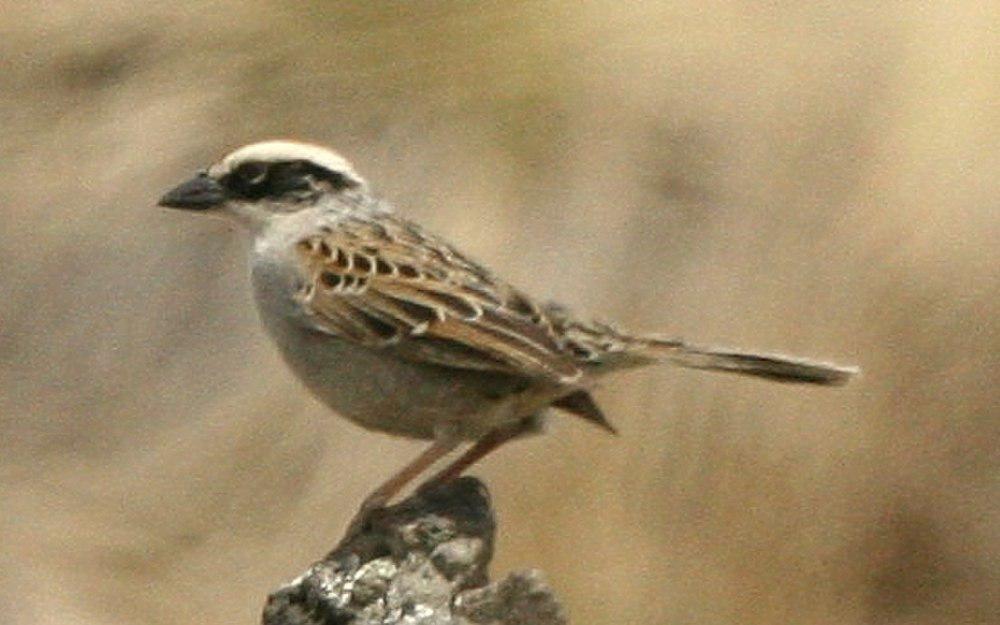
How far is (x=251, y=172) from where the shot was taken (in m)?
7.29

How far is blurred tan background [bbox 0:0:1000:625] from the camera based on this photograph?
973 cm

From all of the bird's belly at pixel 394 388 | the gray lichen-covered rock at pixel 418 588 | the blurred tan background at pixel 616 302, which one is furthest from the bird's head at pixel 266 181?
the blurred tan background at pixel 616 302

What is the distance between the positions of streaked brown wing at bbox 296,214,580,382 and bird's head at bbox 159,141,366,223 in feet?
0.46

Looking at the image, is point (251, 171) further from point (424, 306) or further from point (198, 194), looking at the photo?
point (424, 306)

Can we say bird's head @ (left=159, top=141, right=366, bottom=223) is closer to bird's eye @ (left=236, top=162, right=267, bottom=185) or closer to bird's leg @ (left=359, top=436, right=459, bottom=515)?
bird's eye @ (left=236, top=162, right=267, bottom=185)

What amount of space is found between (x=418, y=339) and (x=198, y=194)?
572 millimetres

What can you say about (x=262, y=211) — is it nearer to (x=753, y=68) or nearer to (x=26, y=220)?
(x=753, y=68)

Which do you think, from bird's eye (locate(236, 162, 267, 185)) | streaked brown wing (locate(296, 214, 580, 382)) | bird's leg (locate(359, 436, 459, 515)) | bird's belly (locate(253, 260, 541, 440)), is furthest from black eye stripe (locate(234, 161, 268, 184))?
bird's leg (locate(359, 436, 459, 515))

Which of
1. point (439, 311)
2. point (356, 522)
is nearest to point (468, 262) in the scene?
point (439, 311)

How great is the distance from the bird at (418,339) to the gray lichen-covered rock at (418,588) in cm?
29

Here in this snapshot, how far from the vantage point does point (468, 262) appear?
724 cm

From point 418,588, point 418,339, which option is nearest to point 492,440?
point 418,339

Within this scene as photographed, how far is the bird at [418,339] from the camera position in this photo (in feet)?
22.6

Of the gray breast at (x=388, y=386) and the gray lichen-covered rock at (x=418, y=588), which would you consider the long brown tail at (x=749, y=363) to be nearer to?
the gray breast at (x=388, y=386)
